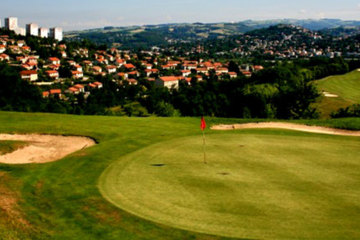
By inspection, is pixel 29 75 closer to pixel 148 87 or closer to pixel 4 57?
pixel 4 57

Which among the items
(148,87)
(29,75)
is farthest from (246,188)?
(148,87)

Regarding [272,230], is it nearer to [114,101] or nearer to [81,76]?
[114,101]

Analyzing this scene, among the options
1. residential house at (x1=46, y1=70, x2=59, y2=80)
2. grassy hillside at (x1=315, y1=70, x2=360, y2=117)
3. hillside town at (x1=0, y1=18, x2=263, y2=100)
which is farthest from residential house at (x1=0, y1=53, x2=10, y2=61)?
grassy hillside at (x1=315, y1=70, x2=360, y2=117)

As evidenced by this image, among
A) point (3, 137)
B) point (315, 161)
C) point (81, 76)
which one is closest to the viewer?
point (315, 161)

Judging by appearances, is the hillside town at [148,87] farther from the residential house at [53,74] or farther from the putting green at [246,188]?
the putting green at [246,188]

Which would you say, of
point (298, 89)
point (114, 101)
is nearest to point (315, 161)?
point (298, 89)

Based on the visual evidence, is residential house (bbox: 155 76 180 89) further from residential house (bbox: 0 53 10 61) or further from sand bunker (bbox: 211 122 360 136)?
sand bunker (bbox: 211 122 360 136)
